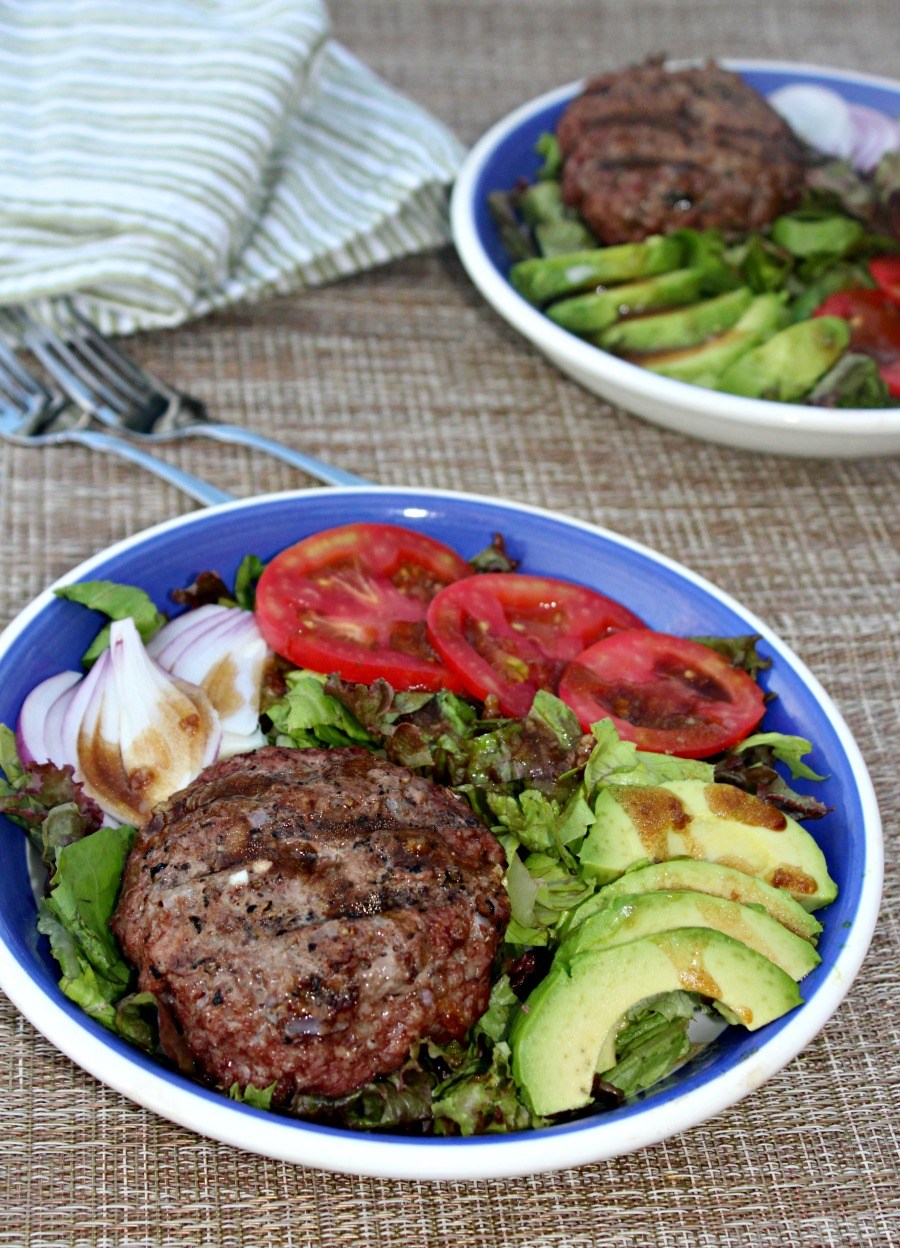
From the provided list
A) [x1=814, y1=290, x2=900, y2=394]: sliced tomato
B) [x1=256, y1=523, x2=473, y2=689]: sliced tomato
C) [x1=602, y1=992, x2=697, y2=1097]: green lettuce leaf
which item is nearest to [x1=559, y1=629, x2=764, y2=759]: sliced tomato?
[x1=256, y1=523, x2=473, y2=689]: sliced tomato

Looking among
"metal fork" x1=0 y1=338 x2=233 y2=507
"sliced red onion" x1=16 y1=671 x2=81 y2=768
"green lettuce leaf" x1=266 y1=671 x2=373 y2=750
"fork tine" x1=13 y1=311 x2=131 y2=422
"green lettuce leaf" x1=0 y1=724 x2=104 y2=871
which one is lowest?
"metal fork" x1=0 y1=338 x2=233 y2=507

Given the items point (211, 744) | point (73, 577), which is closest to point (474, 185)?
point (73, 577)

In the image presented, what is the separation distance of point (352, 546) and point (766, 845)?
108 centimetres

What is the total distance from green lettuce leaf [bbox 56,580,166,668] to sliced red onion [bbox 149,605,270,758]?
7 centimetres

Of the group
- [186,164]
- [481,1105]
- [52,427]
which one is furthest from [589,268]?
[481,1105]

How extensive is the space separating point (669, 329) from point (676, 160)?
640 millimetres

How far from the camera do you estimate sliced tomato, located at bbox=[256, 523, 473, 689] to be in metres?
2.50

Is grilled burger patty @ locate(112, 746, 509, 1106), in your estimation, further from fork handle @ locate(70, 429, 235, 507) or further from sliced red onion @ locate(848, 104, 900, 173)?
sliced red onion @ locate(848, 104, 900, 173)

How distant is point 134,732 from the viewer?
7.80ft

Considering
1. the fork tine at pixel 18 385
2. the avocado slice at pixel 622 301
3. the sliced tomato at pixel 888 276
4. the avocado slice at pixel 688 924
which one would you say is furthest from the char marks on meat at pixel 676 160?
A: the avocado slice at pixel 688 924

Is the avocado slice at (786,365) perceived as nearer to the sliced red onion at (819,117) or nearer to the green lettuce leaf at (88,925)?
the sliced red onion at (819,117)

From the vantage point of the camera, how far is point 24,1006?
6.19ft

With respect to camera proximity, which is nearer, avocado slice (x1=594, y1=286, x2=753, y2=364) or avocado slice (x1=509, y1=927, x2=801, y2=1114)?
avocado slice (x1=509, y1=927, x2=801, y2=1114)

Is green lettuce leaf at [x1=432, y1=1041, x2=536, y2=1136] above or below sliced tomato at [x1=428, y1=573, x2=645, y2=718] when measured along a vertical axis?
below
